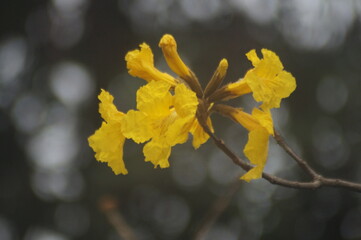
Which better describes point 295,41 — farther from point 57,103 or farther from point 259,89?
point 259,89

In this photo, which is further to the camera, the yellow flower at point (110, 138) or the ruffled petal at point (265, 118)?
the yellow flower at point (110, 138)

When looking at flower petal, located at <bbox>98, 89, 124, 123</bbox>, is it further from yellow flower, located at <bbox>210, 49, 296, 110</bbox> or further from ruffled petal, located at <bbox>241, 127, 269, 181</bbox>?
ruffled petal, located at <bbox>241, 127, 269, 181</bbox>

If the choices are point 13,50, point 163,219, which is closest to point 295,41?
point 163,219

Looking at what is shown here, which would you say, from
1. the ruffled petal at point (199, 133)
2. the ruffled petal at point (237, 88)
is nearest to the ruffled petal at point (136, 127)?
the ruffled petal at point (199, 133)

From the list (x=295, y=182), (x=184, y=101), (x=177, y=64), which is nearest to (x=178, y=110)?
(x=184, y=101)

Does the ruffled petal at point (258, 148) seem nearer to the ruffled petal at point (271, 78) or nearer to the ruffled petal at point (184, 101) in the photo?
the ruffled petal at point (271, 78)

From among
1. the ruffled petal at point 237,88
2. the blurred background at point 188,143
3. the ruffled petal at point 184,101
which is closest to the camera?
the ruffled petal at point 184,101

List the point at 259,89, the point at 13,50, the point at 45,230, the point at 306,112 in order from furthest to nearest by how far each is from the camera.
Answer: the point at 13,50 < the point at 45,230 < the point at 306,112 < the point at 259,89

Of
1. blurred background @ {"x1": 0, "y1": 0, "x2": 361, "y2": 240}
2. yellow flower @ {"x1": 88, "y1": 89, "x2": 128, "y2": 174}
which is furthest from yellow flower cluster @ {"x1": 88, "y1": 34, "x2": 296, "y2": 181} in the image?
blurred background @ {"x1": 0, "y1": 0, "x2": 361, "y2": 240}
